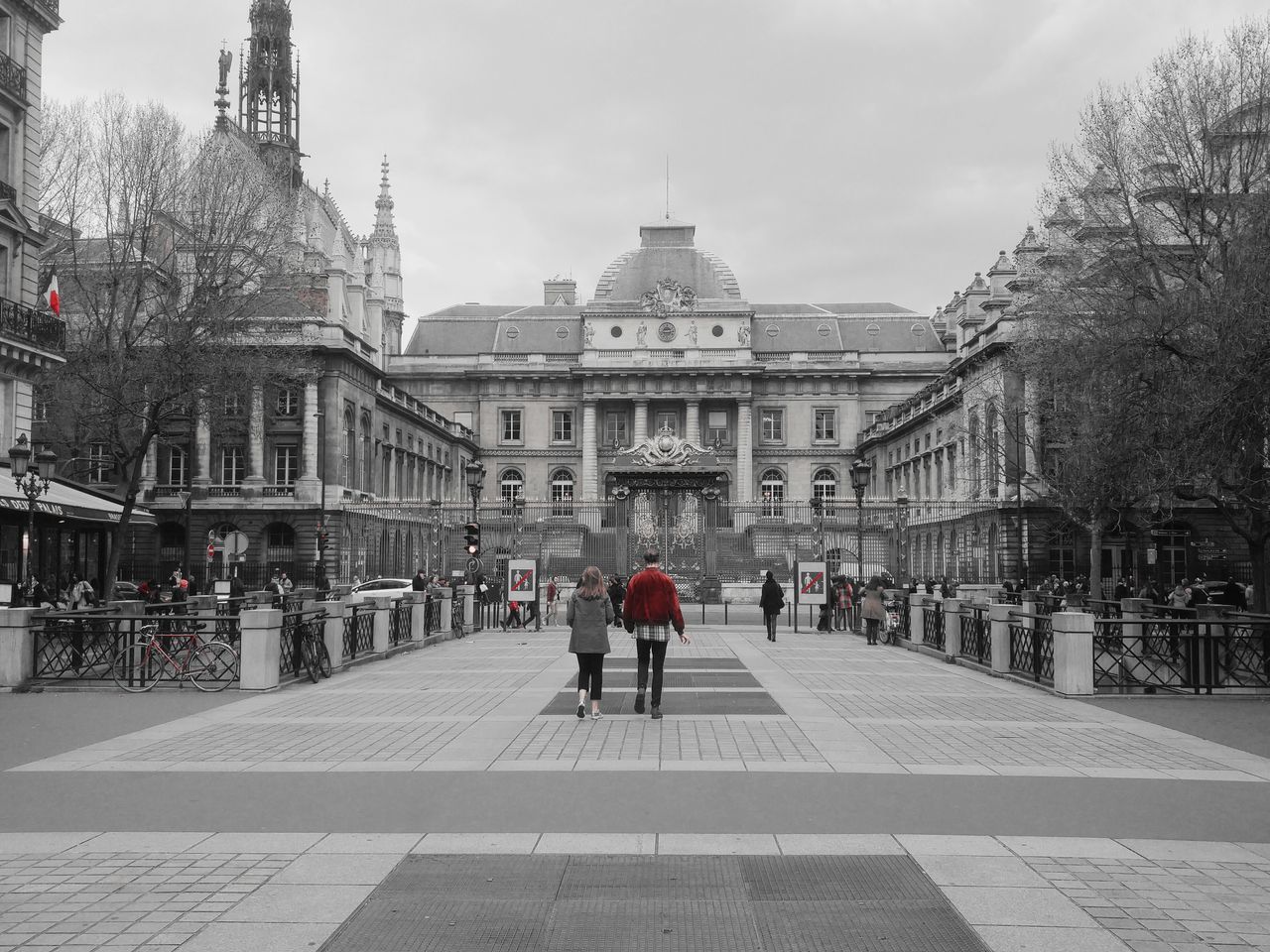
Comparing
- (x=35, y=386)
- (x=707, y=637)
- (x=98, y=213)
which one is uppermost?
(x=98, y=213)

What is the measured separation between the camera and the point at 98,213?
→ 3384 cm

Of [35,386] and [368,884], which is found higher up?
[35,386]

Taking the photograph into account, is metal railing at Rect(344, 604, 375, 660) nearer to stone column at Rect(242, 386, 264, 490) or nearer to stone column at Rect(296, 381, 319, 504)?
stone column at Rect(296, 381, 319, 504)

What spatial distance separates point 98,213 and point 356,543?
2298cm

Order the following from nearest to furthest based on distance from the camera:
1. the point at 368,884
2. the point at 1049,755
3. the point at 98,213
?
1. the point at 368,884
2. the point at 1049,755
3. the point at 98,213

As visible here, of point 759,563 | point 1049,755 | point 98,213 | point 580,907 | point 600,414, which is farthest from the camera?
point 600,414

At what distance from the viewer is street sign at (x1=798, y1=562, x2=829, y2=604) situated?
29578 mm

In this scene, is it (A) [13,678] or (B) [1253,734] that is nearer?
(B) [1253,734]

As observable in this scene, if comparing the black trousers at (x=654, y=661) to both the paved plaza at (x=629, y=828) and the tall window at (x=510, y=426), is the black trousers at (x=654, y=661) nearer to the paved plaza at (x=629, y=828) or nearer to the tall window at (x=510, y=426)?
the paved plaza at (x=629, y=828)

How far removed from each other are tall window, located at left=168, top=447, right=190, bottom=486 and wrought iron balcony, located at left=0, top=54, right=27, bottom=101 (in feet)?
84.7

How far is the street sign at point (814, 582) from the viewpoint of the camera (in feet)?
97.0

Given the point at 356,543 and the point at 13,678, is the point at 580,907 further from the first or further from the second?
the point at 356,543

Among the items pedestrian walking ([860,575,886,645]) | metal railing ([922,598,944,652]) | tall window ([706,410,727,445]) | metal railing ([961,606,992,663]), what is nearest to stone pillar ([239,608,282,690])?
metal railing ([961,606,992,663])

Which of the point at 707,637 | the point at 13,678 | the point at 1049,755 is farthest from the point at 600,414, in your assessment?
the point at 1049,755
